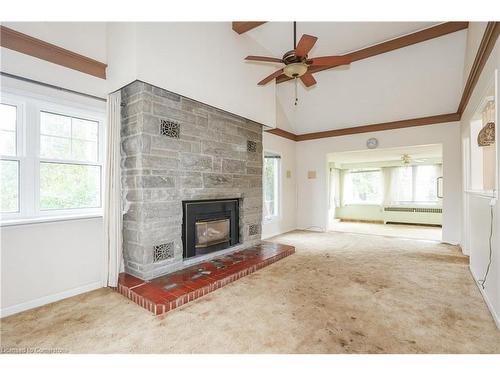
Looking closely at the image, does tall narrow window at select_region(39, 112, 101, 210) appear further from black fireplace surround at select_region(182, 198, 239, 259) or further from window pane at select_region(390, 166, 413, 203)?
window pane at select_region(390, 166, 413, 203)

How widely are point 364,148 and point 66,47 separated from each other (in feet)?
18.9

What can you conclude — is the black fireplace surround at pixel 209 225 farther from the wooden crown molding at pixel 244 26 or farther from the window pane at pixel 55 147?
the wooden crown molding at pixel 244 26

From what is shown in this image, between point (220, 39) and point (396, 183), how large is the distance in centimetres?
773

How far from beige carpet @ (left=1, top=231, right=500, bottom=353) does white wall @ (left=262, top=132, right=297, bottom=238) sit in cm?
254

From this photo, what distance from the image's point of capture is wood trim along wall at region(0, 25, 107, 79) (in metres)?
2.21

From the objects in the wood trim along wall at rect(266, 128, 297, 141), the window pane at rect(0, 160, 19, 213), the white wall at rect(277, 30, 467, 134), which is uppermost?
the white wall at rect(277, 30, 467, 134)

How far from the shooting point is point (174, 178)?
306 cm

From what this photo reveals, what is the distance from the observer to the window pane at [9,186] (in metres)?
2.33

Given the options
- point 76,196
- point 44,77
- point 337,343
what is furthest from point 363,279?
point 44,77

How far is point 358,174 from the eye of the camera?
9.23m

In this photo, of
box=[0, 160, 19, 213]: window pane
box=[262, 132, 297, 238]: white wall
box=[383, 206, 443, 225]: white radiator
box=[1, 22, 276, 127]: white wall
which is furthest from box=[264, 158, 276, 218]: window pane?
box=[383, 206, 443, 225]: white radiator

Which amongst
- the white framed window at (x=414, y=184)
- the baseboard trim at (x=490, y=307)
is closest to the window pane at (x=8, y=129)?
the baseboard trim at (x=490, y=307)

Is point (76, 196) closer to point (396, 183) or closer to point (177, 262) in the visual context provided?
point (177, 262)

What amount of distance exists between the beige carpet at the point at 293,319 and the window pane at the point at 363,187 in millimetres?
5936
